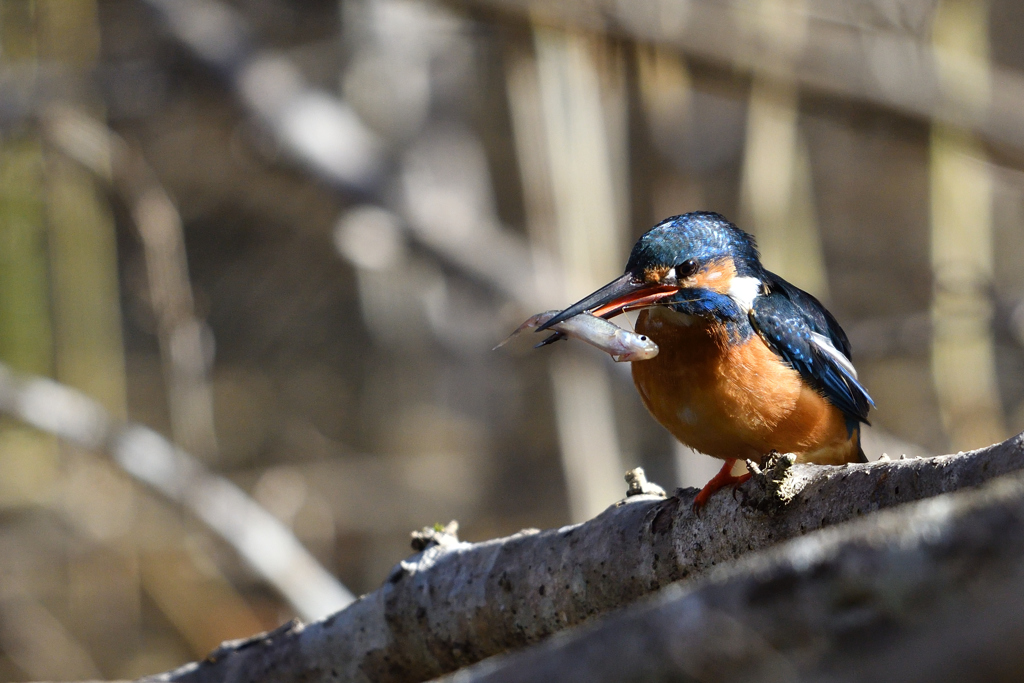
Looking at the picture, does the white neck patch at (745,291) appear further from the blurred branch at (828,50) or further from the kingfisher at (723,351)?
the blurred branch at (828,50)

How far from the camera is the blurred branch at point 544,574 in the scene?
168 cm

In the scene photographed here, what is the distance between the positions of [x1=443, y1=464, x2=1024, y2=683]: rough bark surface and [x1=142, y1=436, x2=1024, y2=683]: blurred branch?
2.84 ft

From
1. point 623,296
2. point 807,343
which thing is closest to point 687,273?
point 623,296

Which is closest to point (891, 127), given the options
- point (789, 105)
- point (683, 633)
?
point (789, 105)

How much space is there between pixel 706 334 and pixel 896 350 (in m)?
3.18

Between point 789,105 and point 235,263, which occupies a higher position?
point 235,263

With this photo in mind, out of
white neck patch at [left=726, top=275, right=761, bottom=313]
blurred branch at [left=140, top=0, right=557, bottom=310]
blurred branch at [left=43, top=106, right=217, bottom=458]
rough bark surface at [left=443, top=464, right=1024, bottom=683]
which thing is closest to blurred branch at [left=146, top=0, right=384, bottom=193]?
blurred branch at [left=140, top=0, right=557, bottom=310]

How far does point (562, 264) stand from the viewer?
5039mm

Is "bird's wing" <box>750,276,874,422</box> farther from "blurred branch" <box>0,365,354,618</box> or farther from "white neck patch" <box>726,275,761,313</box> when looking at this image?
"blurred branch" <box>0,365,354,618</box>

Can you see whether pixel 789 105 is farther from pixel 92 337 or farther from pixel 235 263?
pixel 235 263

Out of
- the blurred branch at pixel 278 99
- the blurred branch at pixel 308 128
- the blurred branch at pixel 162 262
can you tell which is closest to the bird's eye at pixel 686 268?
the blurred branch at pixel 162 262

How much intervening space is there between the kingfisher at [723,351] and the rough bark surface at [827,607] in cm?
150

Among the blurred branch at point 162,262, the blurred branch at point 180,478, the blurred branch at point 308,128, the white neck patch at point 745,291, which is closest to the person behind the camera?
the white neck patch at point 745,291

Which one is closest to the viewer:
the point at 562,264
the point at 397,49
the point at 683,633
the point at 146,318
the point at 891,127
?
the point at 683,633
